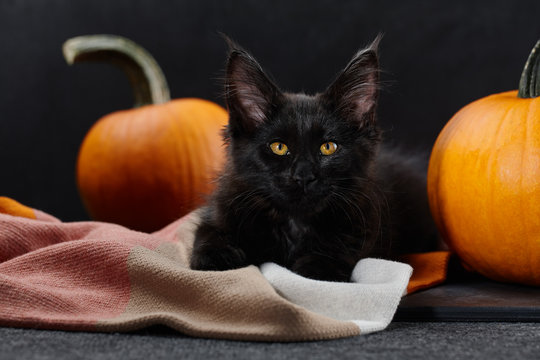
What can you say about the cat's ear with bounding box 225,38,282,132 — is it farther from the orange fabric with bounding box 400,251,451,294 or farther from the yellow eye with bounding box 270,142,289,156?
the orange fabric with bounding box 400,251,451,294

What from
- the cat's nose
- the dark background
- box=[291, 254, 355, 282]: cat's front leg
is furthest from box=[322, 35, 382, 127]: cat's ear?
the dark background

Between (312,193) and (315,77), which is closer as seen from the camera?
(312,193)

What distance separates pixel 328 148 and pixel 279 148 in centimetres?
12

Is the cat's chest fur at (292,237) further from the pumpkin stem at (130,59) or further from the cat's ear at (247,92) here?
the pumpkin stem at (130,59)

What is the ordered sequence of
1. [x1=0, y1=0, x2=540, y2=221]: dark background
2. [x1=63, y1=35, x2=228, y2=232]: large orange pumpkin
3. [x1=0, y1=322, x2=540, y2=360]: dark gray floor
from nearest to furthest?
[x1=0, y1=322, x2=540, y2=360]: dark gray floor, [x1=63, y1=35, x2=228, y2=232]: large orange pumpkin, [x1=0, y1=0, x2=540, y2=221]: dark background

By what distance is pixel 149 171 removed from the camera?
90.0 inches

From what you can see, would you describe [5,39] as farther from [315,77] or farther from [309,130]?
[309,130]

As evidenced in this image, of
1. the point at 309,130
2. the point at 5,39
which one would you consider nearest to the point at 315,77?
the point at 309,130

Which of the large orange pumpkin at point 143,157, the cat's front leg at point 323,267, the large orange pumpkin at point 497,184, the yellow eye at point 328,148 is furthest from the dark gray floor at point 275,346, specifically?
the large orange pumpkin at point 143,157

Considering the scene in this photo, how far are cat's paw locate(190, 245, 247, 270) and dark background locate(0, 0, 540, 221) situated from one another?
1.10 meters

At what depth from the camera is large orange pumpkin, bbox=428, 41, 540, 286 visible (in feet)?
4.33

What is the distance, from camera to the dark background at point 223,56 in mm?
2426

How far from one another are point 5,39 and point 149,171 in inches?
46.0

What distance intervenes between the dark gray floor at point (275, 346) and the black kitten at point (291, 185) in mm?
273
